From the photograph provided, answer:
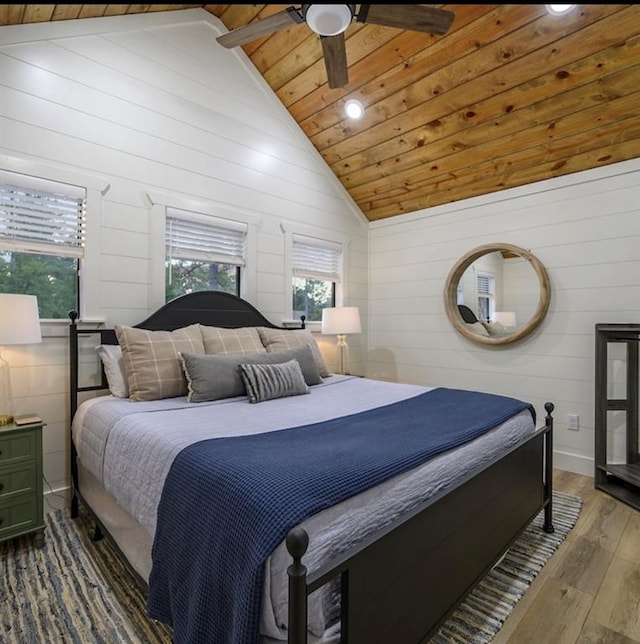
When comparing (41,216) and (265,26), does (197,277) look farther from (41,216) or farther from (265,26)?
(265,26)

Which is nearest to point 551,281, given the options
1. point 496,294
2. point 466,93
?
point 496,294

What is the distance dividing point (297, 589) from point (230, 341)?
2228mm

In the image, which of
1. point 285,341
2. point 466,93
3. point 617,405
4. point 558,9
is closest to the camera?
point 558,9

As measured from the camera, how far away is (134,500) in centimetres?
171

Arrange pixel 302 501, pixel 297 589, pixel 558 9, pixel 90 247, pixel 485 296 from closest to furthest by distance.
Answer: pixel 297 589, pixel 302 501, pixel 558 9, pixel 90 247, pixel 485 296

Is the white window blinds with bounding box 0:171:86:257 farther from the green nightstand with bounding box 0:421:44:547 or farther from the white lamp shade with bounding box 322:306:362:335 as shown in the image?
the white lamp shade with bounding box 322:306:362:335

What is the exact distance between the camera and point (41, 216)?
8.72 ft

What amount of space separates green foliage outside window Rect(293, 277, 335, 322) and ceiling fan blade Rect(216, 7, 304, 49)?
7.62ft

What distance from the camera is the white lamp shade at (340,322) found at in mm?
4039

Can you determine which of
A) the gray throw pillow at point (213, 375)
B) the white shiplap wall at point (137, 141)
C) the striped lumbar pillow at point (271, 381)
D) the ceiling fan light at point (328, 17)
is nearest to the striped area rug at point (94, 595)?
the white shiplap wall at point (137, 141)

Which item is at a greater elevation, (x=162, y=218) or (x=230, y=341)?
(x=162, y=218)

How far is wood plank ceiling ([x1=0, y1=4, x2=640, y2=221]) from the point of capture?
8.57 feet

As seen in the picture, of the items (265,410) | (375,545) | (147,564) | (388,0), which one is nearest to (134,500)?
(147,564)

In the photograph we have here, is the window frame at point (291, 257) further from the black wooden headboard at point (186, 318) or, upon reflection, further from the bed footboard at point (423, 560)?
the bed footboard at point (423, 560)
